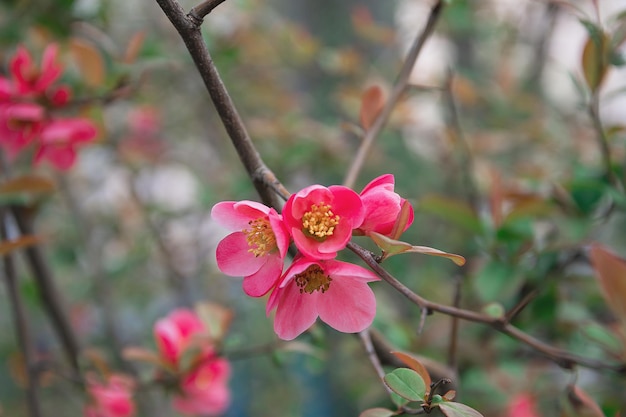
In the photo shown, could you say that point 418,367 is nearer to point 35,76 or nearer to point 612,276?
point 612,276

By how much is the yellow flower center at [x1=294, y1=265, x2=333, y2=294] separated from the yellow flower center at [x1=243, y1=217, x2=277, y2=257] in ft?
0.09

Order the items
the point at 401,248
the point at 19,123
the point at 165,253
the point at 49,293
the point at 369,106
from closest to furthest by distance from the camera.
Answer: the point at 401,248
the point at 369,106
the point at 19,123
the point at 49,293
the point at 165,253

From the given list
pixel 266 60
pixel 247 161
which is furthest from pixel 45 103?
pixel 266 60

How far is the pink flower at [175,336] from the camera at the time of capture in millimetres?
665

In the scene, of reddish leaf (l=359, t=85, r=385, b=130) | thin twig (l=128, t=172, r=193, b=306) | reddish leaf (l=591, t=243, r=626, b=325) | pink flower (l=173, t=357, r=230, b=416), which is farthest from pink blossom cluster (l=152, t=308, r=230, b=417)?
thin twig (l=128, t=172, r=193, b=306)

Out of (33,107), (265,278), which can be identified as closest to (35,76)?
(33,107)

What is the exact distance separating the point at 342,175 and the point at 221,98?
2.81 feet

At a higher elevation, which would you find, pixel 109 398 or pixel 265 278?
pixel 265 278

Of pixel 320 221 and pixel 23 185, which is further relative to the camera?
pixel 23 185

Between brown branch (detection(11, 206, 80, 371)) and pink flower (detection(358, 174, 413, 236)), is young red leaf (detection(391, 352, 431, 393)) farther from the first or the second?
brown branch (detection(11, 206, 80, 371))

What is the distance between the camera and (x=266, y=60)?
5.35 feet

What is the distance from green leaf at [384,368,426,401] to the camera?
0.36m

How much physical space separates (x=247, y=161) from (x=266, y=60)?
1293 mm

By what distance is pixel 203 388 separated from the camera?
0.70 meters
